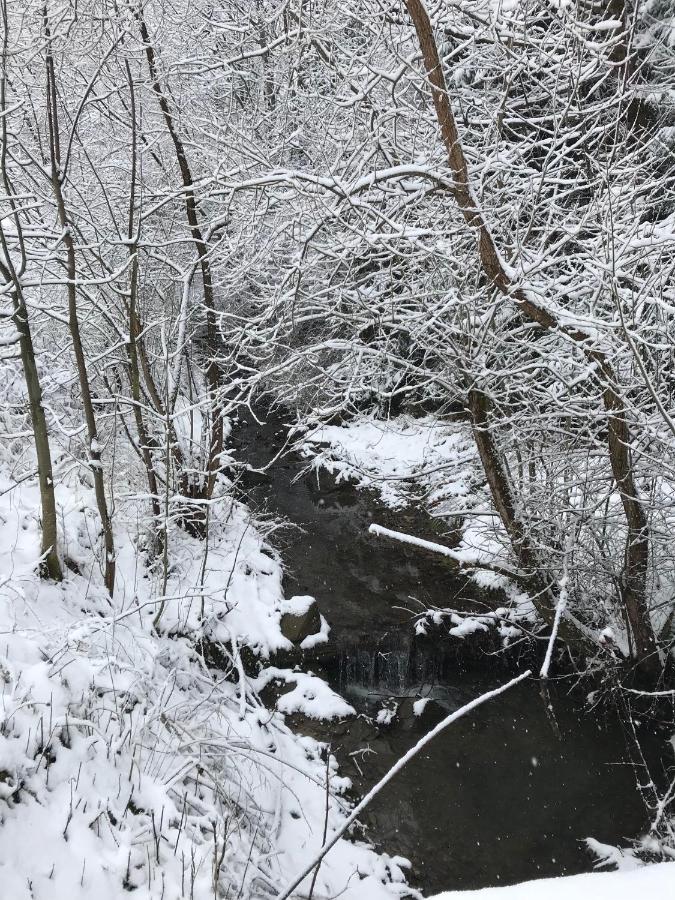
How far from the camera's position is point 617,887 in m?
1.49

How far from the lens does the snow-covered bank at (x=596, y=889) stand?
144cm

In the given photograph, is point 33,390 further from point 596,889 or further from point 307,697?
point 596,889

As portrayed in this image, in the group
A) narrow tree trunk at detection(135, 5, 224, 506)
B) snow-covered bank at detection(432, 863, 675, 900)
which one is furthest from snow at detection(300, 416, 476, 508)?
snow-covered bank at detection(432, 863, 675, 900)

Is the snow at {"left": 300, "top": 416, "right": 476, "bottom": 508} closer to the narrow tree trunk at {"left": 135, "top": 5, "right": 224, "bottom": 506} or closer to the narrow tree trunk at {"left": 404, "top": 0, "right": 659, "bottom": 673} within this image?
the narrow tree trunk at {"left": 135, "top": 5, "right": 224, "bottom": 506}

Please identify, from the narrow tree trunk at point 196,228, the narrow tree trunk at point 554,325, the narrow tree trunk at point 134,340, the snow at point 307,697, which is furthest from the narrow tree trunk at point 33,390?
the narrow tree trunk at point 554,325

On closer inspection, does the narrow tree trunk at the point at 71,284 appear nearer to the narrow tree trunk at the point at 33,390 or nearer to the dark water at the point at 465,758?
the narrow tree trunk at the point at 33,390

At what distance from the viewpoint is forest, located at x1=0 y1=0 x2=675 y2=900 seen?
3.53 meters

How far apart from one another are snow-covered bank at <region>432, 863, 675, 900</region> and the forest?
1.46m

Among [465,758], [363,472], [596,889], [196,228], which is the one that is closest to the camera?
[596,889]

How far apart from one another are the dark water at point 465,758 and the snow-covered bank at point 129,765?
1.59 feet

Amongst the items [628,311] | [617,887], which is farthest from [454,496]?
[617,887]

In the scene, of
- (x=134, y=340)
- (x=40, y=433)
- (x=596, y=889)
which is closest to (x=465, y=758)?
(x=596, y=889)

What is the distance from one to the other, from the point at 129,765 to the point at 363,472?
→ 10.9 ft

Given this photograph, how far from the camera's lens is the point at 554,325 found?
4.53 metres
